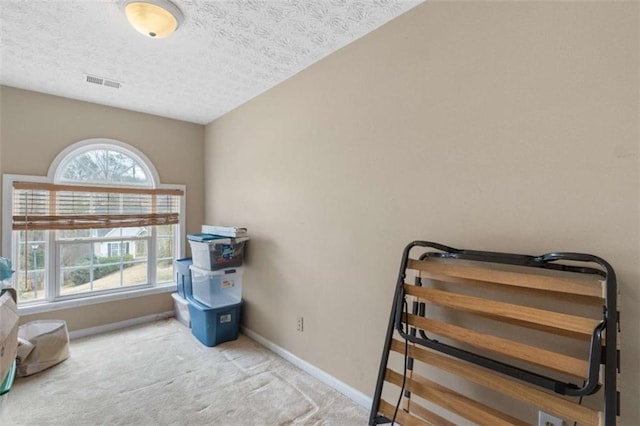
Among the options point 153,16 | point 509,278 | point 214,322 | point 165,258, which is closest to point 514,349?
point 509,278

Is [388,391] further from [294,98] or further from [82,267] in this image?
[82,267]

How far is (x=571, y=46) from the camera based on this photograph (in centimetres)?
123

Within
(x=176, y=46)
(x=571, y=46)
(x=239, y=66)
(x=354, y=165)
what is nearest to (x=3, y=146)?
(x=176, y=46)

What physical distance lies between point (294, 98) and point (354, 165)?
950mm

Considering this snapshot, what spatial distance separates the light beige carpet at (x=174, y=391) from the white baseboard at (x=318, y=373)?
0.04 metres

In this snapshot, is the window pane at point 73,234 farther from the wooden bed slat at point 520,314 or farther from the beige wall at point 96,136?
the wooden bed slat at point 520,314

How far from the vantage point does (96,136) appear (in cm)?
325

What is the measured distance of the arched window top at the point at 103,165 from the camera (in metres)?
3.11

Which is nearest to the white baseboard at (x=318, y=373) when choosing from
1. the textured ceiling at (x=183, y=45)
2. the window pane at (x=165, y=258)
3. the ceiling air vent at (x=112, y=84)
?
the window pane at (x=165, y=258)

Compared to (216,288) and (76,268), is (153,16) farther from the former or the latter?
(76,268)

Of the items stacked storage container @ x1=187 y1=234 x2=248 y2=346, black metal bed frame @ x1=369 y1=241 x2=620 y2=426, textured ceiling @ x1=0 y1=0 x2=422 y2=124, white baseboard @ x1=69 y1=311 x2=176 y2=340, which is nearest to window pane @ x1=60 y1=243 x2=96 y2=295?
white baseboard @ x1=69 y1=311 x2=176 y2=340

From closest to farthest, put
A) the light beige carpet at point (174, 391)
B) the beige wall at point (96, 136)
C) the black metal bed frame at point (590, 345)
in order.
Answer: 1. the black metal bed frame at point (590, 345)
2. the light beige carpet at point (174, 391)
3. the beige wall at point (96, 136)

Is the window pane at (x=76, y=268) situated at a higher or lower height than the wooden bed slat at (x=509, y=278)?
lower

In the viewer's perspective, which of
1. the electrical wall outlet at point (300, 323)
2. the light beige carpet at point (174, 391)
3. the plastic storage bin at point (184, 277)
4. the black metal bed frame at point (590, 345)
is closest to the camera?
the black metal bed frame at point (590, 345)
